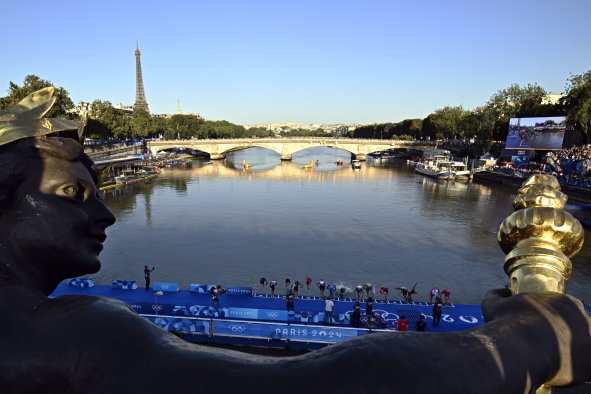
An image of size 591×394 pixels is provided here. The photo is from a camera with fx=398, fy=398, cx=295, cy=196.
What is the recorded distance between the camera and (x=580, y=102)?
1825 inches

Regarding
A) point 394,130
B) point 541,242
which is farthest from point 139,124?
point 541,242

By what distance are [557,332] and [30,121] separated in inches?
84.0

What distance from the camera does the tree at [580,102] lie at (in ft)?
150

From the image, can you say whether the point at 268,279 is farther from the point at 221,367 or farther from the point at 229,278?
the point at 221,367

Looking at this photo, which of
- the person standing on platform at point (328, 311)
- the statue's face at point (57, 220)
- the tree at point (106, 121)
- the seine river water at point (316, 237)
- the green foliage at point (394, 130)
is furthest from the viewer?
the green foliage at point (394, 130)

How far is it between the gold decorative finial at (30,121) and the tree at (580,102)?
56.3m

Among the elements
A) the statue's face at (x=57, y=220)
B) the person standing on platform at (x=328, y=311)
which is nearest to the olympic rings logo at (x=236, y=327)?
the person standing on platform at (x=328, y=311)

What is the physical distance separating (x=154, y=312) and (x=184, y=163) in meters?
65.4

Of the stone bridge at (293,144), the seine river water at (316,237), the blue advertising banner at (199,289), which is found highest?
the stone bridge at (293,144)

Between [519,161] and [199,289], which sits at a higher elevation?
[519,161]

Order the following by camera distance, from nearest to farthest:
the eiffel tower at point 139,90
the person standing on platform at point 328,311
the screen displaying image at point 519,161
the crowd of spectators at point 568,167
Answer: the person standing on platform at point 328,311, the crowd of spectators at point 568,167, the screen displaying image at point 519,161, the eiffel tower at point 139,90

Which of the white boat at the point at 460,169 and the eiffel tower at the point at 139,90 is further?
the eiffel tower at the point at 139,90

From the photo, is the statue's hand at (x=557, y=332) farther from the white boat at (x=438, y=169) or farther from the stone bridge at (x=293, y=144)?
the stone bridge at (x=293, y=144)

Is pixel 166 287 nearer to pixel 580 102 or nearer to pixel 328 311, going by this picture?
pixel 328 311
